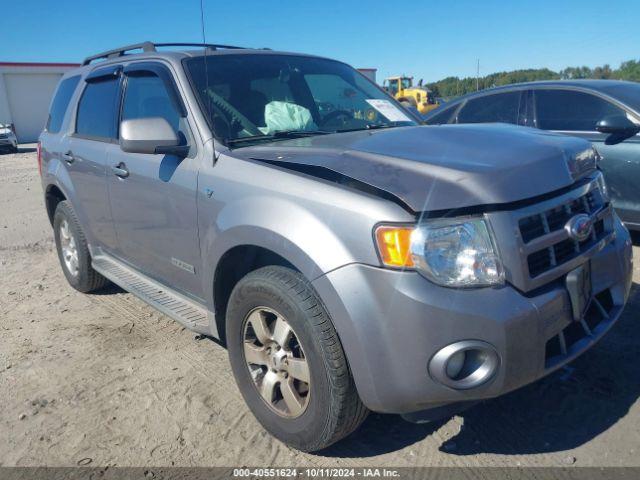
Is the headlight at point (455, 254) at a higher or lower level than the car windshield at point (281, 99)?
lower

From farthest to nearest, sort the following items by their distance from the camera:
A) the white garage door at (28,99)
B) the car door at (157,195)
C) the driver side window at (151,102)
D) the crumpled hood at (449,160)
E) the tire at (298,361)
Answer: the white garage door at (28,99) < the driver side window at (151,102) < the car door at (157,195) < the tire at (298,361) < the crumpled hood at (449,160)

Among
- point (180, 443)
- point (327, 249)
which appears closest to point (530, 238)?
point (327, 249)

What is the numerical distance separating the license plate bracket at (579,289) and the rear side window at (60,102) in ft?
14.0

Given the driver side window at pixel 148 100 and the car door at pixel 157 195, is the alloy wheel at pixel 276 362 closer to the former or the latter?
the car door at pixel 157 195

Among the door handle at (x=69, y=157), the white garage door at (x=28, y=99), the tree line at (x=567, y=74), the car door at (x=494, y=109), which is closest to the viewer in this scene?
the door handle at (x=69, y=157)

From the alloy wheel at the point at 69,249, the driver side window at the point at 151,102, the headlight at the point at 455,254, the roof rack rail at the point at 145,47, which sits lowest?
the alloy wheel at the point at 69,249

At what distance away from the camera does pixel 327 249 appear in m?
2.13

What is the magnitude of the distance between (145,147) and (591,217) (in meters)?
2.28

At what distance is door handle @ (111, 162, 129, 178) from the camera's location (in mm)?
3549

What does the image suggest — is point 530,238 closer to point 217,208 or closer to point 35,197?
point 217,208

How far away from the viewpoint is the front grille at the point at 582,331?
2.23 m

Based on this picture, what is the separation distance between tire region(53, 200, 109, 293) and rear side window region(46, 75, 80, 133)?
0.76 metres

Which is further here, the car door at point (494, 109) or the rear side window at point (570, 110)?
the car door at point (494, 109)

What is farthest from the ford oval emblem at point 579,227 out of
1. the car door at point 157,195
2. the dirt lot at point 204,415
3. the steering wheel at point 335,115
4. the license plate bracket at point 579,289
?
the car door at point 157,195
